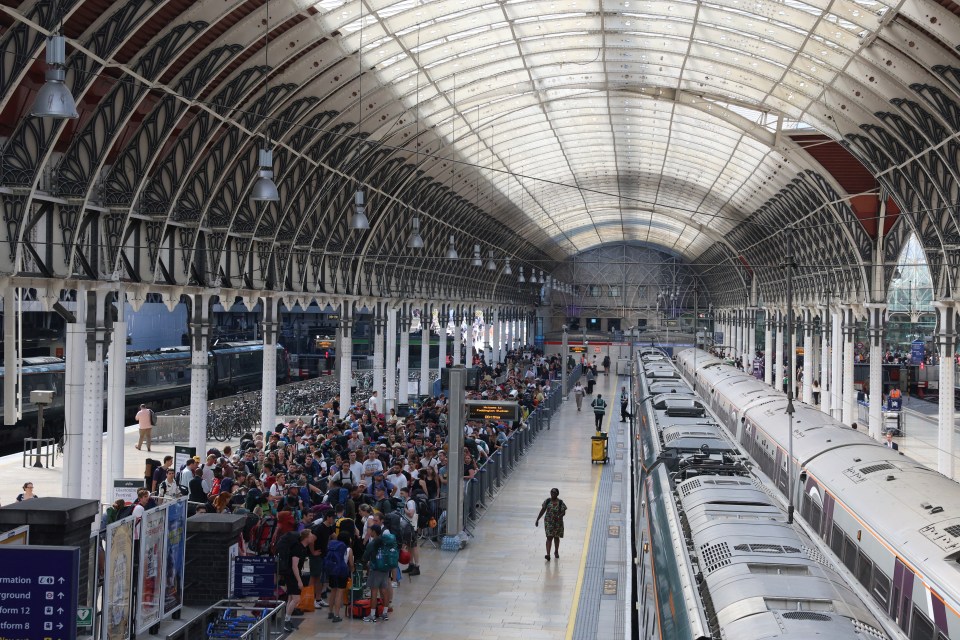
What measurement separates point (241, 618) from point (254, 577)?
1.17 m

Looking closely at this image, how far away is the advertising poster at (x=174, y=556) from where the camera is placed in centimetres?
1134

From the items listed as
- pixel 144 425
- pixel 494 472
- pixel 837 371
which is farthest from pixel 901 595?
pixel 837 371

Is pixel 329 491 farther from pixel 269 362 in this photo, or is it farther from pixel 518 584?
pixel 269 362

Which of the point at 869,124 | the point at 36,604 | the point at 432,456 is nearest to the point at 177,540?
the point at 36,604

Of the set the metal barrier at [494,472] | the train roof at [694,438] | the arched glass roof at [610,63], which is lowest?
the metal barrier at [494,472]

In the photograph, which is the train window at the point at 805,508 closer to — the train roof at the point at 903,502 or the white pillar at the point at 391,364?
the train roof at the point at 903,502

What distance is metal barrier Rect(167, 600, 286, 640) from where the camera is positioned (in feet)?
37.1

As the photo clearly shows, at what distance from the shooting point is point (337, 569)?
46.0 ft

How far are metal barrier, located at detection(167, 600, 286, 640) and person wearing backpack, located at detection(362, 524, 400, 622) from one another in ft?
5.74

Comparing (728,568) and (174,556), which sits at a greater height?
(728,568)

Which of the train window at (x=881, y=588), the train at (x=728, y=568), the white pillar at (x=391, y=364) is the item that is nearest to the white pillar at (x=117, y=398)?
the train at (x=728, y=568)

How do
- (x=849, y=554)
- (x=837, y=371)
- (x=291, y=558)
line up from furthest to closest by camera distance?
(x=837, y=371)
(x=291, y=558)
(x=849, y=554)

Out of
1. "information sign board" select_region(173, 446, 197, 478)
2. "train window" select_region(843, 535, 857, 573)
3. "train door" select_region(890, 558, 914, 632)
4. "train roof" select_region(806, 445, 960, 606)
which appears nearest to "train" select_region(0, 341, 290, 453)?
"information sign board" select_region(173, 446, 197, 478)

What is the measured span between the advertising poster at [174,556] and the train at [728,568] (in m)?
5.51
